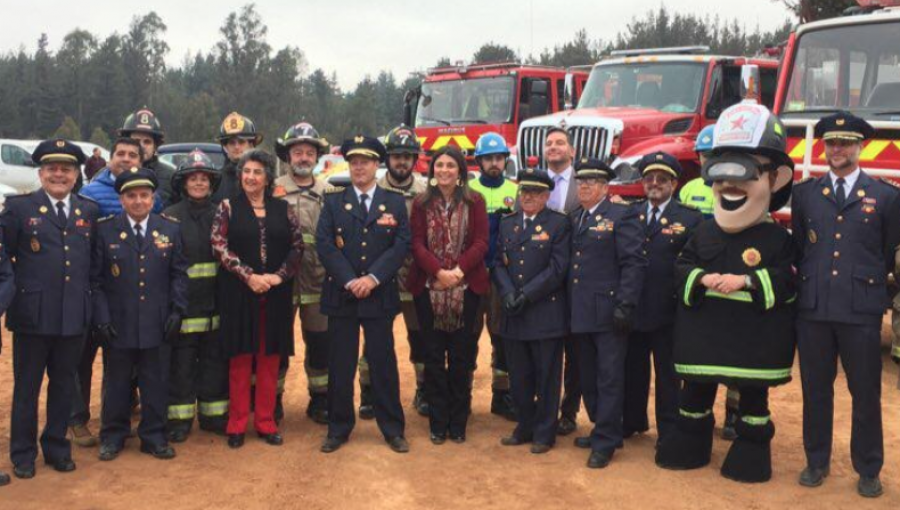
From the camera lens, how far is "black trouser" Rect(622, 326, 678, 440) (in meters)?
6.34

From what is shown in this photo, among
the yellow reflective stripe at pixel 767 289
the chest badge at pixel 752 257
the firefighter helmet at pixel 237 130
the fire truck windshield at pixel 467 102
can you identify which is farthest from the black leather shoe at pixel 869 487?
the fire truck windshield at pixel 467 102

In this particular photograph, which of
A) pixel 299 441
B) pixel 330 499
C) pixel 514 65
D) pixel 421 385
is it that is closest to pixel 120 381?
pixel 299 441

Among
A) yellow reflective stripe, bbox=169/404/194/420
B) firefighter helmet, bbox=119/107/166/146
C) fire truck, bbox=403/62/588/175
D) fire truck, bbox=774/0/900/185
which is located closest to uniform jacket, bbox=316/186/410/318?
yellow reflective stripe, bbox=169/404/194/420

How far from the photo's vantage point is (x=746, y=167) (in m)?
5.64

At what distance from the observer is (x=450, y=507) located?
537 cm

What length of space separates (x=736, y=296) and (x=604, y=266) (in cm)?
87

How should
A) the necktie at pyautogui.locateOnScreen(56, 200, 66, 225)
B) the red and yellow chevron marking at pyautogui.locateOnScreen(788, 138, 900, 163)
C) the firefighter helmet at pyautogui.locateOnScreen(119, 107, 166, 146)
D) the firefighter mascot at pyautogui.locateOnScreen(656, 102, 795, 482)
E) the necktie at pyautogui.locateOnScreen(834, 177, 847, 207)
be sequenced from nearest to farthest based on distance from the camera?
the necktie at pyautogui.locateOnScreen(834, 177, 847, 207) → the firefighter mascot at pyautogui.locateOnScreen(656, 102, 795, 482) → the necktie at pyautogui.locateOnScreen(56, 200, 66, 225) → the firefighter helmet at pyautogui.locateOnScreen(119, 107, 166, 146) → the red and yellow chevron marking at pyautogui.locateOnScreen(788, 138, 900, 163)

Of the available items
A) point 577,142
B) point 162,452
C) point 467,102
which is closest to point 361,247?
point 162,452

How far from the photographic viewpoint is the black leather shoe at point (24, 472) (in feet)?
19.0

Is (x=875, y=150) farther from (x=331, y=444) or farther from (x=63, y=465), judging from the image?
(x=63, y=465)

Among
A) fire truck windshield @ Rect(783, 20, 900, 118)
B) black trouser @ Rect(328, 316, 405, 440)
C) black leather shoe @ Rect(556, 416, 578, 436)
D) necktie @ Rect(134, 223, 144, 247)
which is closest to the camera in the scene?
necktie @ Rect(134, 223, 144, 247)

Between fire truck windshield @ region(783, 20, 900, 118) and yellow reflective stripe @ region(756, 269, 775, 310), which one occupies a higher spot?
fire truck windshield @ region(783, 20, 900, 118)

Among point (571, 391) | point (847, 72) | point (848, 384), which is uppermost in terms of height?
point (847, 72)

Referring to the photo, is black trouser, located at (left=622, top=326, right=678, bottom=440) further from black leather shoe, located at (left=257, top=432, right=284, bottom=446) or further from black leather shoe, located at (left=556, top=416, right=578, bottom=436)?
black leather shoe, located at (left=257, top=432, right=284, bottom=446)
